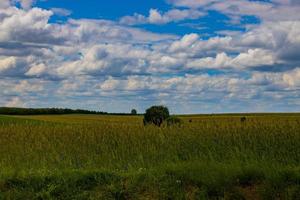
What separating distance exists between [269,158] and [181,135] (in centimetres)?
324

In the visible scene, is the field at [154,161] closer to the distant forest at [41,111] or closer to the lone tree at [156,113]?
the lone tree at [156,113]

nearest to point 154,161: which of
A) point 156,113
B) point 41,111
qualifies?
point 156,113

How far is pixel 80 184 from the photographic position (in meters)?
9.59

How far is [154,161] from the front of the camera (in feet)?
41.6

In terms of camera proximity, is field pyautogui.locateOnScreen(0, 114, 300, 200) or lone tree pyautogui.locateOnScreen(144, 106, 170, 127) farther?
lone tree pyautogui.locateOnScreen(144, 106, 170, 127)

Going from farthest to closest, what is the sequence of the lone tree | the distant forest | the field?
the distant forest → the lone tree → the field

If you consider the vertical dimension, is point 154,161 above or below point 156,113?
below

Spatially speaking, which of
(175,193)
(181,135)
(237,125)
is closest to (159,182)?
(175,193)

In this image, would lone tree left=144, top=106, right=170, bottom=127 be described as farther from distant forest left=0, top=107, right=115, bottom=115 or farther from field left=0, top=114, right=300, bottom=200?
distant forest left=0, top=107, right=115, bottom=115

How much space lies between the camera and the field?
9.12 meters

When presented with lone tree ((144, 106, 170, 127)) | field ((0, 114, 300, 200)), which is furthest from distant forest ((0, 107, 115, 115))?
field ((0, 114, 300, 200))

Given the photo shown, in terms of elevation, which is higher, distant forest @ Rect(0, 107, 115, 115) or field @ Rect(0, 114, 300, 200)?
distant forest @ Rect(0, 107, 115, 115)

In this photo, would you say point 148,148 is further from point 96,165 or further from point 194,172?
point 194,172

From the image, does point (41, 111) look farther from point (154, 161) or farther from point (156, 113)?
point (154, 161)
